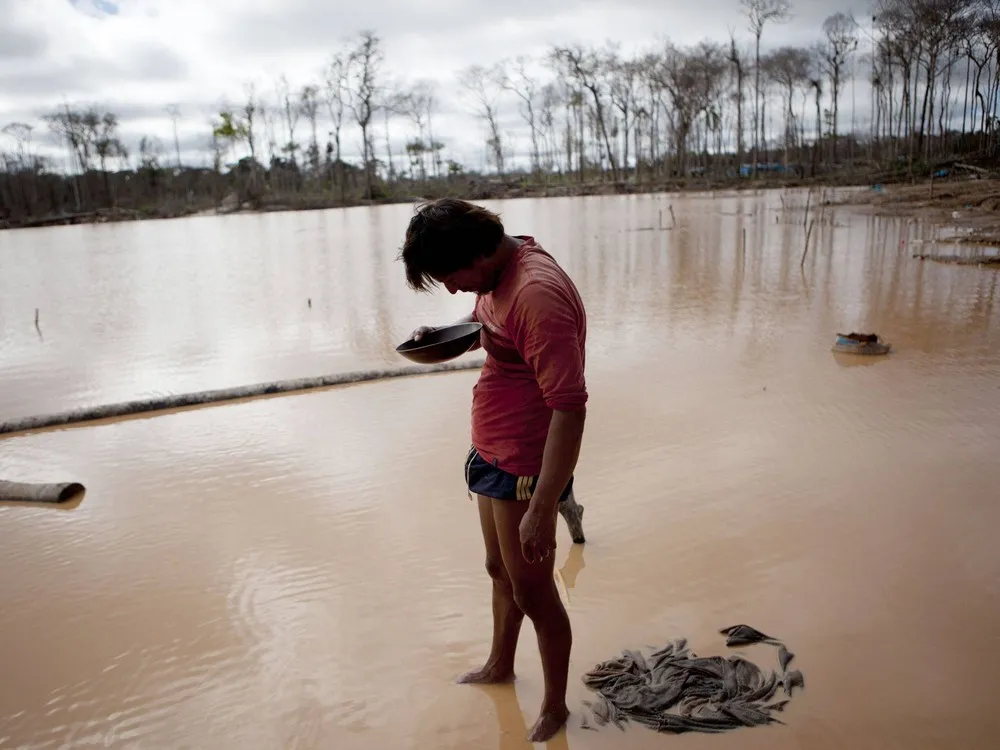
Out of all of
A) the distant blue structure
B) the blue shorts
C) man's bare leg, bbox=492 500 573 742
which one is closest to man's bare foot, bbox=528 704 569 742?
man's bare leg, bbox=492 500 573 742

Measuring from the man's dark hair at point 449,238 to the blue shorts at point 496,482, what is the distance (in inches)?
19.3

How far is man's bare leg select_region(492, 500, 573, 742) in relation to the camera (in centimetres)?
183

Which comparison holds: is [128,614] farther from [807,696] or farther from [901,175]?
[901,175]

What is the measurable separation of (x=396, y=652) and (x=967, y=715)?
1763 millimetres

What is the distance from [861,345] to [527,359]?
547 centimetres

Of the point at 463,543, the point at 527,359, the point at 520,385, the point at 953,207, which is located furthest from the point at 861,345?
the point at 953,207

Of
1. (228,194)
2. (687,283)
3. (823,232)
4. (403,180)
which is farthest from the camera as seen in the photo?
(403,180)

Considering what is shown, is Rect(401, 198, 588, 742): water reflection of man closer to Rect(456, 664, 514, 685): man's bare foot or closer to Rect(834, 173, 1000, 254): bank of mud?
Rect(456, 664, 514, 685): man's bare foot

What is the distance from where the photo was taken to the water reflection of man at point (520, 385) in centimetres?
160

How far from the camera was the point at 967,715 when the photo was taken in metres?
2.08

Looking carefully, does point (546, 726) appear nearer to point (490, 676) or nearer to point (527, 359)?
point (490, 676)

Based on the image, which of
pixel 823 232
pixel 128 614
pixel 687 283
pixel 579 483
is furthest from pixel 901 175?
pixel 128 614

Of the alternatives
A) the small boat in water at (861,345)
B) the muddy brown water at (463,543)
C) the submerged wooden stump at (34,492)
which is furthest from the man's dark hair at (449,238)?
the small boat in water at (861,345)

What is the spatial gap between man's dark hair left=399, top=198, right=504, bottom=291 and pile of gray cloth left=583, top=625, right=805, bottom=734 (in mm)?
1386
